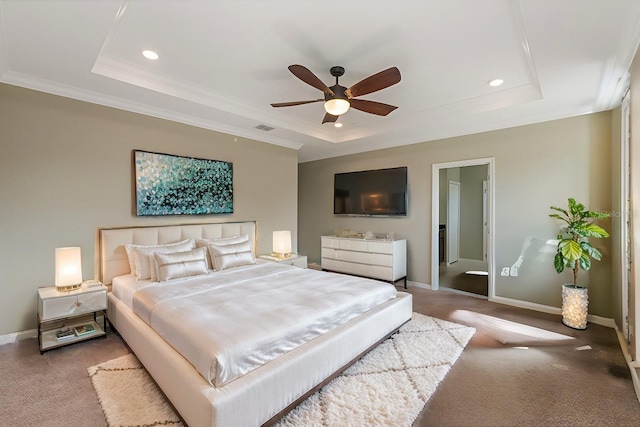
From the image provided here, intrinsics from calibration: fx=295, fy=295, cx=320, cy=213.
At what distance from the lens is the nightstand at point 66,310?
2686 mm

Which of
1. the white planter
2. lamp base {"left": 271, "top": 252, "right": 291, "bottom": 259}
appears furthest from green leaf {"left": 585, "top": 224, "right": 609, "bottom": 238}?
lamp base {"left": 271, "top": 252, "right": 291, "bottom": 259}

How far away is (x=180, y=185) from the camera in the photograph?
391 cm

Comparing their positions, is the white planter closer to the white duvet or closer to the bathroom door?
the white duvet

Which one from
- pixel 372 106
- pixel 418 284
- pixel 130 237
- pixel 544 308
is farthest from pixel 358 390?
pixel 418 284

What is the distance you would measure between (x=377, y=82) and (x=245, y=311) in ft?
7.00

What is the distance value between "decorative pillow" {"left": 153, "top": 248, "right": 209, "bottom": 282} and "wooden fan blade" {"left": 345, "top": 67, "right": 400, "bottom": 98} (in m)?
2.43

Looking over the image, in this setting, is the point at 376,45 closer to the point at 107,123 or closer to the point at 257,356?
the point at 257,356

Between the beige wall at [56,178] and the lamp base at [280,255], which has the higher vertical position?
the beige wall at [56,178]

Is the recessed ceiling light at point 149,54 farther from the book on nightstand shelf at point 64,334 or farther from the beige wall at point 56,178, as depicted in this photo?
the book on nightstand shelf at point 64,334

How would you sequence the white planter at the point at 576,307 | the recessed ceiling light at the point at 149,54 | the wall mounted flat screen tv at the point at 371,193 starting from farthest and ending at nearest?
the wall mounted flat screen tv at the point at 371,193 < the white planter at the point at 576,307 < the recessed ceiling light at the point at 149,54

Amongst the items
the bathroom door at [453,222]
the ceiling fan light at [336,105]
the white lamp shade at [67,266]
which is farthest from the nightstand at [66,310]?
the bathroom door at [453,222]

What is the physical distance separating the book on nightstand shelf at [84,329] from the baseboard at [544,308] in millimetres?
4946

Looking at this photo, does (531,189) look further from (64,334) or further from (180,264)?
(64,334)

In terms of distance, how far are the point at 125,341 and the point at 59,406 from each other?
0.75 meters
